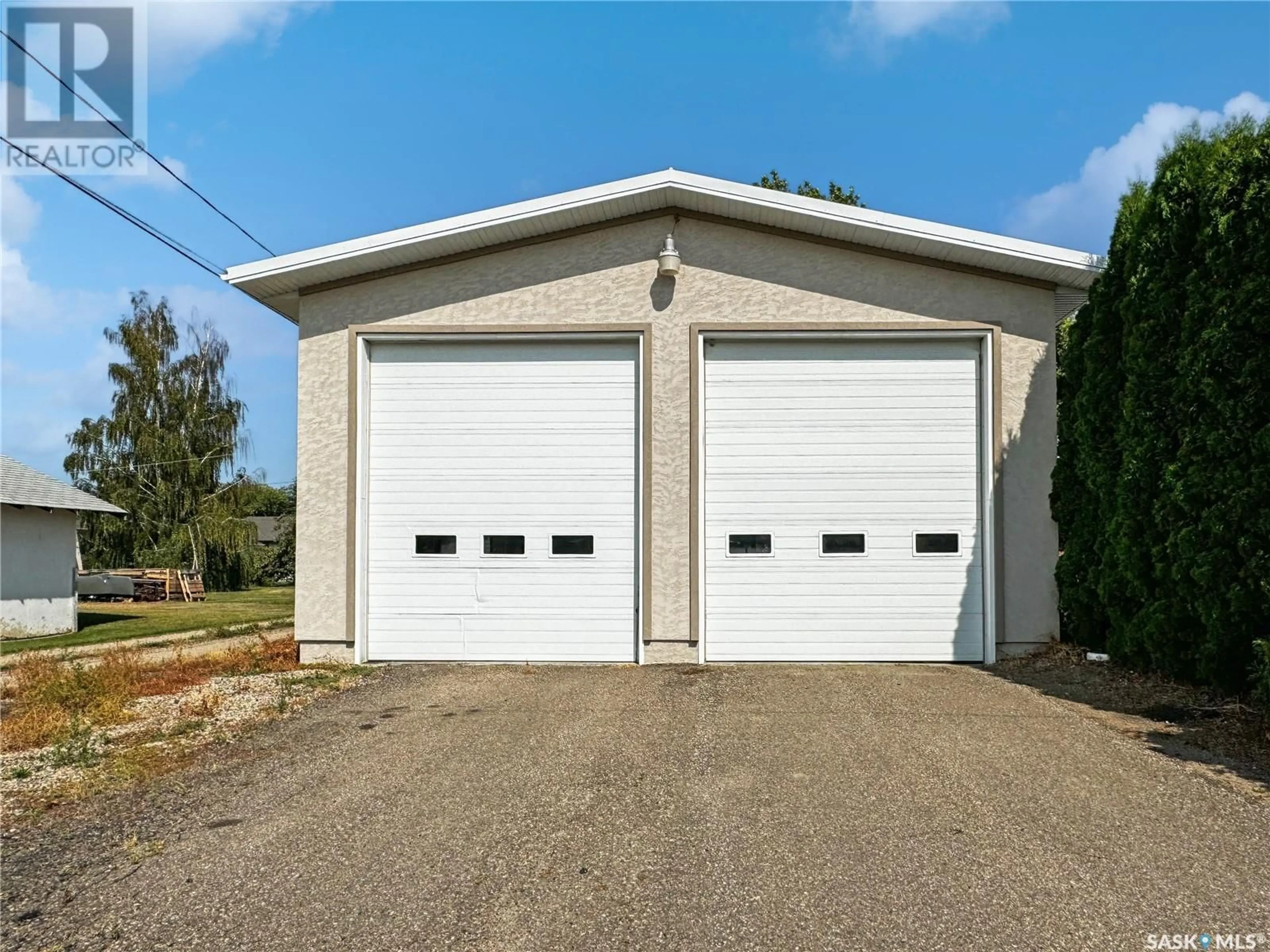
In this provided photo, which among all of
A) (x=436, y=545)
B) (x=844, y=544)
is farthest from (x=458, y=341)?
(x=844, y=544)

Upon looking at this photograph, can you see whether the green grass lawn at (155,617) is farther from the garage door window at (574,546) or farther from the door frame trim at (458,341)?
the garage door window at (574,546)

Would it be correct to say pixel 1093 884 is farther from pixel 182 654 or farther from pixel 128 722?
pixel 182 654

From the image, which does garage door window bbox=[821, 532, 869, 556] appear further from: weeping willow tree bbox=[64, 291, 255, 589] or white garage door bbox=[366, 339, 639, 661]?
weeping willow tree bbox=[64, 291, 255, 589]

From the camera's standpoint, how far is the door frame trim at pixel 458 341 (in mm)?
8836

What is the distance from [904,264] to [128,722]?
842 centimetres

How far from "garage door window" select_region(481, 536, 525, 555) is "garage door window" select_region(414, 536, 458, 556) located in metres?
0.34

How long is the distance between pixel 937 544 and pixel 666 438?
10.2 ft

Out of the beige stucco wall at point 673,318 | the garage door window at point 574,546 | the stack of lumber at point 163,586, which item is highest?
the beige stucco wall at point 673,318

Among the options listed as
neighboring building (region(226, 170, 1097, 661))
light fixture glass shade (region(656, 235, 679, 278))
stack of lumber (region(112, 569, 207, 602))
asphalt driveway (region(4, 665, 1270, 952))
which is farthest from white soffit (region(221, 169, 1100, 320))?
stack of lumber (region(112, 569, 207, 602))

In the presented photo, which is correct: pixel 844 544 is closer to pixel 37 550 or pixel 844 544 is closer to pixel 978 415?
pixel 978 415

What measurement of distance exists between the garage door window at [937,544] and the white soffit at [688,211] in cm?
286

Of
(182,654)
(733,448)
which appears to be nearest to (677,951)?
(733,448)

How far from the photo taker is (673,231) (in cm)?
901

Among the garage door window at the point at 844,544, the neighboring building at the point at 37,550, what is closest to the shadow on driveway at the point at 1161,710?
the garage door window at the point at 844,544
